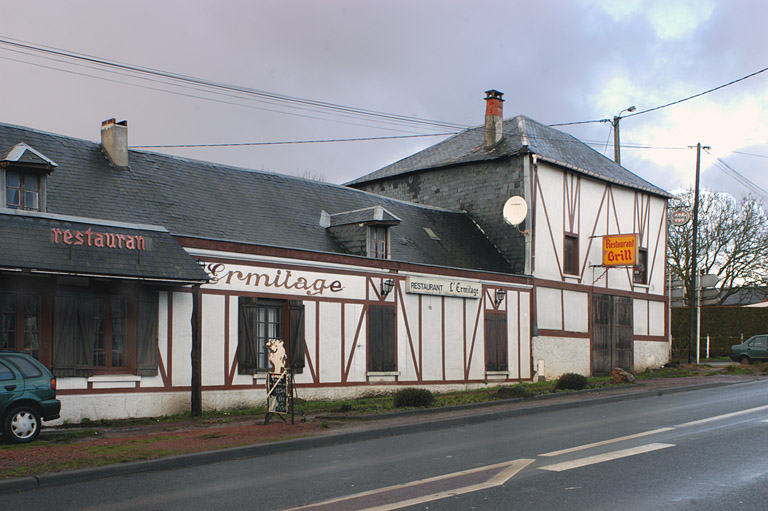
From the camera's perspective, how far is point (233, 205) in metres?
19.5

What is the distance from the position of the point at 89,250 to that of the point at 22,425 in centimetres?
388

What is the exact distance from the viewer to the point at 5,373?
11.5 metres

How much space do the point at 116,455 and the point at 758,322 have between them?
3748cm

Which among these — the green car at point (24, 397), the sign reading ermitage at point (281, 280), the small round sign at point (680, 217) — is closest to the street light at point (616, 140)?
the small round sign at point (680, 217)

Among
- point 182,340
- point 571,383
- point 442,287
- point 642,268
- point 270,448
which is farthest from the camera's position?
point 642,268

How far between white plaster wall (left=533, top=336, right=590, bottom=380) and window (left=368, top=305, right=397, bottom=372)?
6.74m

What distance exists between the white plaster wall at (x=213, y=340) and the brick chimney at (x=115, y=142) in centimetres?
446

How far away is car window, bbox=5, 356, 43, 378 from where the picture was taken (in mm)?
11695

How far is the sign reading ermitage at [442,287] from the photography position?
2108 centimetres

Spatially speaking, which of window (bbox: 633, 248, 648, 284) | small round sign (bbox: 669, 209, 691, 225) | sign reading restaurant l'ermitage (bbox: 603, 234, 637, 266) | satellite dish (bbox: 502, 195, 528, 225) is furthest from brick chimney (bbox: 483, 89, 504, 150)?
small round sign (bbox: 669, 209, 691, 225)

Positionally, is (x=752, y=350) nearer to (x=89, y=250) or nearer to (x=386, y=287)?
(x=386, y=287)

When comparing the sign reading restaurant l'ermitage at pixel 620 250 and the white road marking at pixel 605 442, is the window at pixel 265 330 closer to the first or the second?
the white road marking at pixel 605 442

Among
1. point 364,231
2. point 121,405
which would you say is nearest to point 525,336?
point 364,231

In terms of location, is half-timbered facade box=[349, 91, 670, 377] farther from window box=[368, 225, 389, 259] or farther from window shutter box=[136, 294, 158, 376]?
window shutter box=[136, 294, 158, 376]
